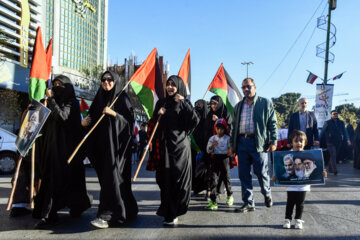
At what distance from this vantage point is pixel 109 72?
4.64 meters

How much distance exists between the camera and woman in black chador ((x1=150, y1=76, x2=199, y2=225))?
447cm

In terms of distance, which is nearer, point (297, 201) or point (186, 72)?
point (297, 201)

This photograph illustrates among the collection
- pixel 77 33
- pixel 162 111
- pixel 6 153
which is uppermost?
pixel 77 33

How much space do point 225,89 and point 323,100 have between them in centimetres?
1085

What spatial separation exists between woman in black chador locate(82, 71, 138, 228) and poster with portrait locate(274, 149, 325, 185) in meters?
2.05

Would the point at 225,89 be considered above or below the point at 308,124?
above

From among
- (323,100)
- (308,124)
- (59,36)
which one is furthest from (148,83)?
(59,36)

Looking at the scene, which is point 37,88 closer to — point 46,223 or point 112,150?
point 112,150

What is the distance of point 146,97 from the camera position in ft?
18.4

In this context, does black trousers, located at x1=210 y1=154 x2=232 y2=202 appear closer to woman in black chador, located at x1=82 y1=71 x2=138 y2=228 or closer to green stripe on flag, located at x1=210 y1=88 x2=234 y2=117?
green stripe on flag, located at x1=210 y1=88 x2=234 y2=117

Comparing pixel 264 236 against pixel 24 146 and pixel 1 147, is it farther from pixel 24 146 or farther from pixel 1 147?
pixel 1 147

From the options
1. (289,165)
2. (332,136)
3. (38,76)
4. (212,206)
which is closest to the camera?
(289,165)

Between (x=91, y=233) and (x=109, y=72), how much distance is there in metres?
2.13

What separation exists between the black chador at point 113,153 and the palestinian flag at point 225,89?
2.65 meters
